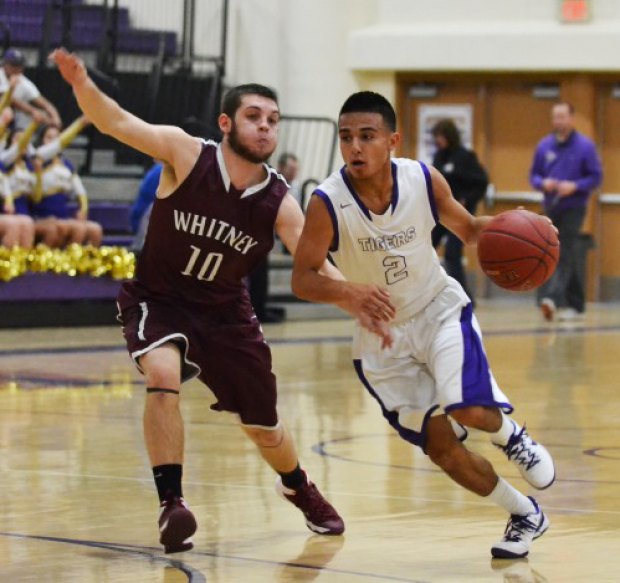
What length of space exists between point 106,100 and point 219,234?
594 millimetres

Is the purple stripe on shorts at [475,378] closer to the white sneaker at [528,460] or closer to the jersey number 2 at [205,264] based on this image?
the white sneaker at [528,460]

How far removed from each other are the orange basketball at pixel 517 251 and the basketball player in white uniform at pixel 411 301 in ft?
0.40

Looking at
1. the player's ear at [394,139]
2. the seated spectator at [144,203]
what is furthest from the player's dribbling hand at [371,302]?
the seated spectator at [144,203]

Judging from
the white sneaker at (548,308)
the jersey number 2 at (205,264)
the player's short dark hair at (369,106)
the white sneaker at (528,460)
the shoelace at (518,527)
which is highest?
the player's short dark hair at (369,106)

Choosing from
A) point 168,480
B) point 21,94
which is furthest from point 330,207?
point 21,94

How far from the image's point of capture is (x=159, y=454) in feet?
18.1

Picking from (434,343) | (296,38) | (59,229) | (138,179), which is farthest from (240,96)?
(296,38)

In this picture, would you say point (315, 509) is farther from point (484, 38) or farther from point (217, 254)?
point (484, 38)

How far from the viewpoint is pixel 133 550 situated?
5.45 m

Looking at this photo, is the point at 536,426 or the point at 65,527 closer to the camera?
the point at 65,527

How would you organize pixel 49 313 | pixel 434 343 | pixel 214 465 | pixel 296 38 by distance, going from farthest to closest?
pixel 296 38 < pixel 49 313 < pixel 214 465 < pixel 434 343

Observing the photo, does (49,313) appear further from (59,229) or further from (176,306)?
(176,306)

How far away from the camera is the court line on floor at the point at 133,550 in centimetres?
503

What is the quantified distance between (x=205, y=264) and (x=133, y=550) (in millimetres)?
1006
